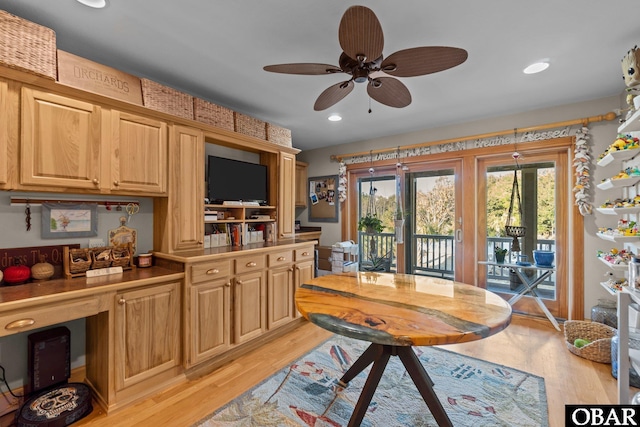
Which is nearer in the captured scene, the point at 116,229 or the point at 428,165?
the point at 116,229

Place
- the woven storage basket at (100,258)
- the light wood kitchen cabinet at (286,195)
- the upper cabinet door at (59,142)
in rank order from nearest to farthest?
the upper cabinet door at (59,142), the woven storage basket at (100,258), the light wood kitchen cabinet at (286,195)

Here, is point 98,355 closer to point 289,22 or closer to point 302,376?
point 302,376

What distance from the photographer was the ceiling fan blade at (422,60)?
1373mm

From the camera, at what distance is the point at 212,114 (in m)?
2.68

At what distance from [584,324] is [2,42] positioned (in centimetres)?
476

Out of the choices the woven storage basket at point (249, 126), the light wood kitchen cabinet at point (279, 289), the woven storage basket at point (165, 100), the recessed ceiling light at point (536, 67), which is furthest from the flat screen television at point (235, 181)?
the recessed ceiling light at point (536, 67)

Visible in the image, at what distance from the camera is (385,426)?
1671 mm

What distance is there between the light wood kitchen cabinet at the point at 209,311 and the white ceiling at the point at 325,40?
64.2 inches

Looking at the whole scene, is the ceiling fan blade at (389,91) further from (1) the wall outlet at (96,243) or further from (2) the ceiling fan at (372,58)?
(1) the wall outlet at (96,243)

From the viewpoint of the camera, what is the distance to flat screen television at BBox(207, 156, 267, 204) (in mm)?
2861

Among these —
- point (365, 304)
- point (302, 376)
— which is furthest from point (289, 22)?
point (302, 376)

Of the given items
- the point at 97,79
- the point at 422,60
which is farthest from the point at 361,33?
the point at 97,79

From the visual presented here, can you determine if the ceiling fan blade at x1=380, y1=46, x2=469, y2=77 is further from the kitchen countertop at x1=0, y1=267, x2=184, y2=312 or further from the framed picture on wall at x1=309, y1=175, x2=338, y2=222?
the framed picture on wall at x1=309, y1=175, x2=338, y2=222

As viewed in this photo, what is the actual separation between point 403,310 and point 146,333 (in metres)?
1.77
